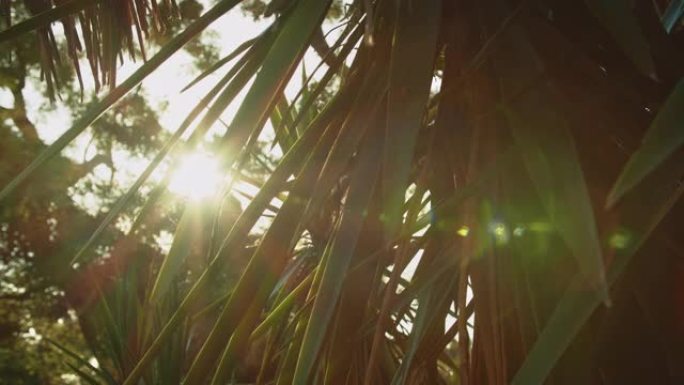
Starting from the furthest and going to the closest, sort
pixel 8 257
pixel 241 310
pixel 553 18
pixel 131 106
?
pixel 131 106 < pixel 8 257 < pixel 553 18 < pixel 241 310

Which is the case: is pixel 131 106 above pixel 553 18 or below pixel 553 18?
above

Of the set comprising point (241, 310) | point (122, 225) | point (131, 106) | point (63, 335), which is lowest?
point (241, 310)

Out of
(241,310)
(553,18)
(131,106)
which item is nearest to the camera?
(241,310)

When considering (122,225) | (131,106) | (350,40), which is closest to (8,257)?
(122,225)

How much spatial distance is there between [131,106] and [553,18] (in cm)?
724

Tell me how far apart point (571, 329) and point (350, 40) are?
464mm

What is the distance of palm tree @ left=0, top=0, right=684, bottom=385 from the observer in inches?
22.2

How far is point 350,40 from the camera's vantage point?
83 cm

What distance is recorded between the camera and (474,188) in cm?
67

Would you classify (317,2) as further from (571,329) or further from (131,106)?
(131,106)

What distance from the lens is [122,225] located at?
6.77 m

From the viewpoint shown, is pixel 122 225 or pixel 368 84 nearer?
pixel 368 84

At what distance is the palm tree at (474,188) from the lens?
565mm

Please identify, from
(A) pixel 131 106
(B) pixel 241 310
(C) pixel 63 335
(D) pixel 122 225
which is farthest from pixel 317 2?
(C) pixel 63 335
